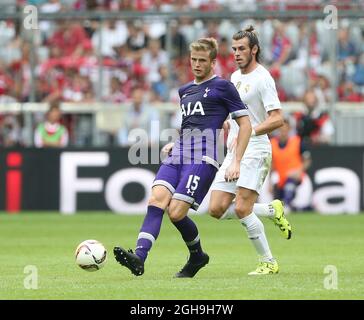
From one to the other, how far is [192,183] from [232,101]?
2.99ft

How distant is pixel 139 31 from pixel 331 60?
13.3 ft

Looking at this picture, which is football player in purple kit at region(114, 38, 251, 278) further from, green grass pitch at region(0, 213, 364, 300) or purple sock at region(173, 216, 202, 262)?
green grass pitch at region(0, 213, 364, 300)

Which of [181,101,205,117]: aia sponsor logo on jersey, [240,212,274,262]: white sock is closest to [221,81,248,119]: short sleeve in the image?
[181,101,205,117]: aia sponsor logo on jersey

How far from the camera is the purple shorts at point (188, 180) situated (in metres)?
10.7

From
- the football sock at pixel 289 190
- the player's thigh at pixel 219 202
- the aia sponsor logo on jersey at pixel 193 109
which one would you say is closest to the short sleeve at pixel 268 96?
the aia sponsor logo on jersey at pixel 193 109

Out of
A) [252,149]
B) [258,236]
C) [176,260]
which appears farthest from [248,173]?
[176,260]

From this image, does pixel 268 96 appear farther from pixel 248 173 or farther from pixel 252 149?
pixel 248 173

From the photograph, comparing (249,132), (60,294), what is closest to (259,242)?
(249,132)

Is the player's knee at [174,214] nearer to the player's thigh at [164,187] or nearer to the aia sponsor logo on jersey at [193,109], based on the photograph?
the player's thigh at [164,187]

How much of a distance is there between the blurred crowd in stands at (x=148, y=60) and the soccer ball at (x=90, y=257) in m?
11.6

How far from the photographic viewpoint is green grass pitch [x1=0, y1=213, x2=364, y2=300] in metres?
9.61

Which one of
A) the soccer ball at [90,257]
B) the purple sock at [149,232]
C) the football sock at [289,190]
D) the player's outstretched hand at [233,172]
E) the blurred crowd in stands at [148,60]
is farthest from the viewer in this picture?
the blurred crowd in stands at [148,60]

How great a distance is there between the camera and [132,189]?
21.8m

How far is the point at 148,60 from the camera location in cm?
2298
